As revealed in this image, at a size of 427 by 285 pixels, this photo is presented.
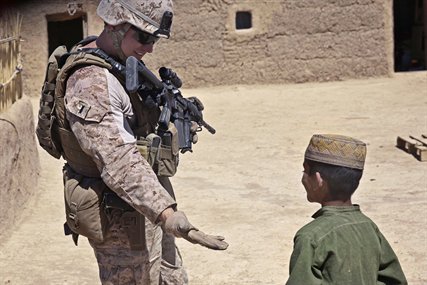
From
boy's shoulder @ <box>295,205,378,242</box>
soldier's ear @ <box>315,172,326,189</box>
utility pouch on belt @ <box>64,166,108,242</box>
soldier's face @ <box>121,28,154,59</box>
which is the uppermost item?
soldier's face @ <box>121,28,154,59</box>

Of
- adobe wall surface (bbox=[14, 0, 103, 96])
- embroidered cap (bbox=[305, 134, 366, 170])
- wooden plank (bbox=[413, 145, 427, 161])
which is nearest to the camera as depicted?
embroidered cap (bbox=[305, 134, 366, 170])

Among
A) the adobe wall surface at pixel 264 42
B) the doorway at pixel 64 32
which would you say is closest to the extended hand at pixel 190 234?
the adobe wall surface at pixel 264 42

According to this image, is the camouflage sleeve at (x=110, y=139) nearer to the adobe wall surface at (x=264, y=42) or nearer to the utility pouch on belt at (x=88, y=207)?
the utility pouch on belt at (x=88, y=207)

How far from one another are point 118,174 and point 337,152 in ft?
2.89

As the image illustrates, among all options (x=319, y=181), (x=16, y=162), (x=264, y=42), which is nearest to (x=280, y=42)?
(x=264, y=42)

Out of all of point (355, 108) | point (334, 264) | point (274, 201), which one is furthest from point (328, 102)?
point (334, 264)

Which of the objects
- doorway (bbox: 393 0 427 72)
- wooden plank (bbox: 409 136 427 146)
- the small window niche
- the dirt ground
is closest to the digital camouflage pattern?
the dirt ground

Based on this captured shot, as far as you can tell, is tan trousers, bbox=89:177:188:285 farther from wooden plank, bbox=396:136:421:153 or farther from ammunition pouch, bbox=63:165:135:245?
wooden plank, bbox=396:136:421:153

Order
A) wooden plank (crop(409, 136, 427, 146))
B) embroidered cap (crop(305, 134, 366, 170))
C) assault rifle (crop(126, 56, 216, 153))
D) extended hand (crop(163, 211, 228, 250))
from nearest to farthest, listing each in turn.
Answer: embroidered cap (crop(305, 134, 366, 170)), extended hand (crop(163, 211, 228, 250)), assault rifle (crop(126, 56, 216, 153)), wooden plank (crop(409, 136, 427, 146))

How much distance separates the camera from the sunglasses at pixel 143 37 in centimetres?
359

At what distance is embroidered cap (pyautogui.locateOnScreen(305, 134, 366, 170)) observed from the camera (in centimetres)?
289

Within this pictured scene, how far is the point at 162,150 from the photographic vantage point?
3689 millimetres

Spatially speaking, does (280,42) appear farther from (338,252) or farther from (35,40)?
(338,252)

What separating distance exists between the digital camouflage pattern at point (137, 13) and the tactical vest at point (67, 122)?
0.18 metres
